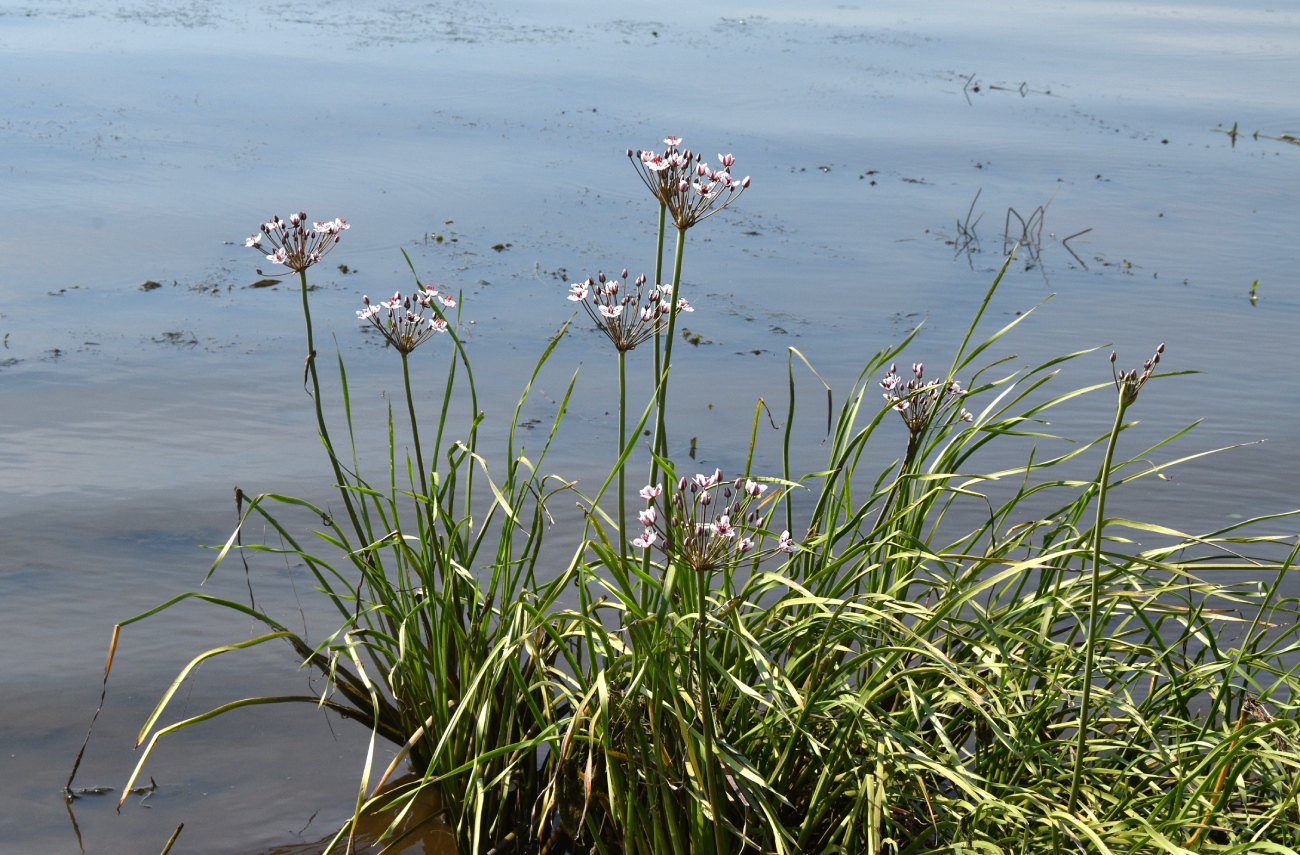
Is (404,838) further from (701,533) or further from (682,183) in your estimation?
(682,183)

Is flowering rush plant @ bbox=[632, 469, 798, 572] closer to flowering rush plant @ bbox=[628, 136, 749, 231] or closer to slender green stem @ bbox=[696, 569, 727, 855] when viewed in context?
slender green stem @ bbox=[696, 569, 727, 855]

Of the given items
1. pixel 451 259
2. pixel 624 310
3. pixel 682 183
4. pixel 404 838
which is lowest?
pixel 404 838

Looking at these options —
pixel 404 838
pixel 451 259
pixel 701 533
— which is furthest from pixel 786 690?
pixel 451 259

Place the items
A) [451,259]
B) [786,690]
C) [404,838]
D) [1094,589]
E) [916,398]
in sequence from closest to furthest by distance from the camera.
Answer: [1094,589] → [786,690] → [916,398] → [404,838] → [451,259]

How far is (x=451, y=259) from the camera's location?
7504mm

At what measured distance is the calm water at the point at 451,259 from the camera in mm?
3764

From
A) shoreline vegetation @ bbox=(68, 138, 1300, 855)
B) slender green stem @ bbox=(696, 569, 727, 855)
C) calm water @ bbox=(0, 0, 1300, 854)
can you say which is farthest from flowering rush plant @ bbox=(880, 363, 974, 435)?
calm water @ bbox=(0, 0, 1300, 854)

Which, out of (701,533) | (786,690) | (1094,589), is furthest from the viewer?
(786,690)

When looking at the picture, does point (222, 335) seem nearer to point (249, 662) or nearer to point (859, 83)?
point (249, 662)

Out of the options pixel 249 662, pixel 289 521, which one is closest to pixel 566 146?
pixel 289 521

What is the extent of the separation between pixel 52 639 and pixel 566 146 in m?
7.30

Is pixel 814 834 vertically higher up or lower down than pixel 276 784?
higher up

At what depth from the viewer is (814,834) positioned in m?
2.54

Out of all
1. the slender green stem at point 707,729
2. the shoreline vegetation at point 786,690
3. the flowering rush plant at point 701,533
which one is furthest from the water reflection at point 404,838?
the flowering rush plant at point 701,533
